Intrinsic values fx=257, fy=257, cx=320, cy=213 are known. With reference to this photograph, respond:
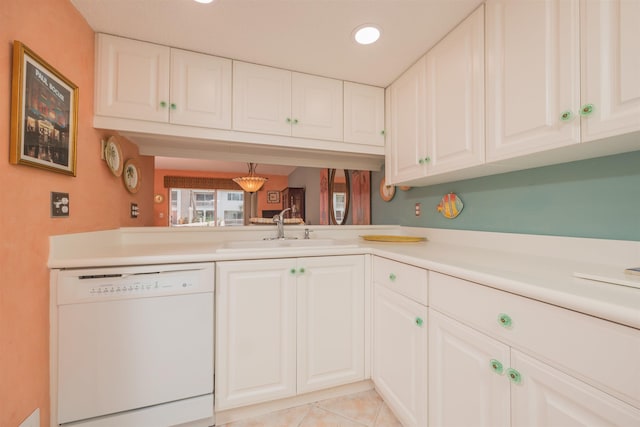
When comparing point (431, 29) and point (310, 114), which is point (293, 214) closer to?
point (310, 114)

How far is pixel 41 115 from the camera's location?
0.99 meters

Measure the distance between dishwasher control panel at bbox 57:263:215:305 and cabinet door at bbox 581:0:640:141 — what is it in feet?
5.19

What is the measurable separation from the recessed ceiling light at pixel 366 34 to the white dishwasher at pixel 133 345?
1.45 metres

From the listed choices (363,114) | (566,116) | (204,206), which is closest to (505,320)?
(566,116)

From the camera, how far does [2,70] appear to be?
32.9 inches

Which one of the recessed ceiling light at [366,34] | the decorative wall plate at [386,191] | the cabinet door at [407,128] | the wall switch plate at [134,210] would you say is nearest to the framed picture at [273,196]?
the decorative wall plate at [386,191]

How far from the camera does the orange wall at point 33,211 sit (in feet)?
2.81

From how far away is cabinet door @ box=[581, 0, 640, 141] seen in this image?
0.74m

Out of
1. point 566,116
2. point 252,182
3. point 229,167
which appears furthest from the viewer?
point 252,182

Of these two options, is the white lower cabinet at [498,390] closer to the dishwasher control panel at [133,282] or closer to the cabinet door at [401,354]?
the cabinet door at [401,354]

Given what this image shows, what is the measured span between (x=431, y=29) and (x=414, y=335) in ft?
5.11

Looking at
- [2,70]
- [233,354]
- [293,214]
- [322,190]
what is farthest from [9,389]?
[322,190]

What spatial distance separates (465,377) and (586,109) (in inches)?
39.0

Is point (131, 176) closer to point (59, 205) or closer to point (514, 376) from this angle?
point (59, 205)
